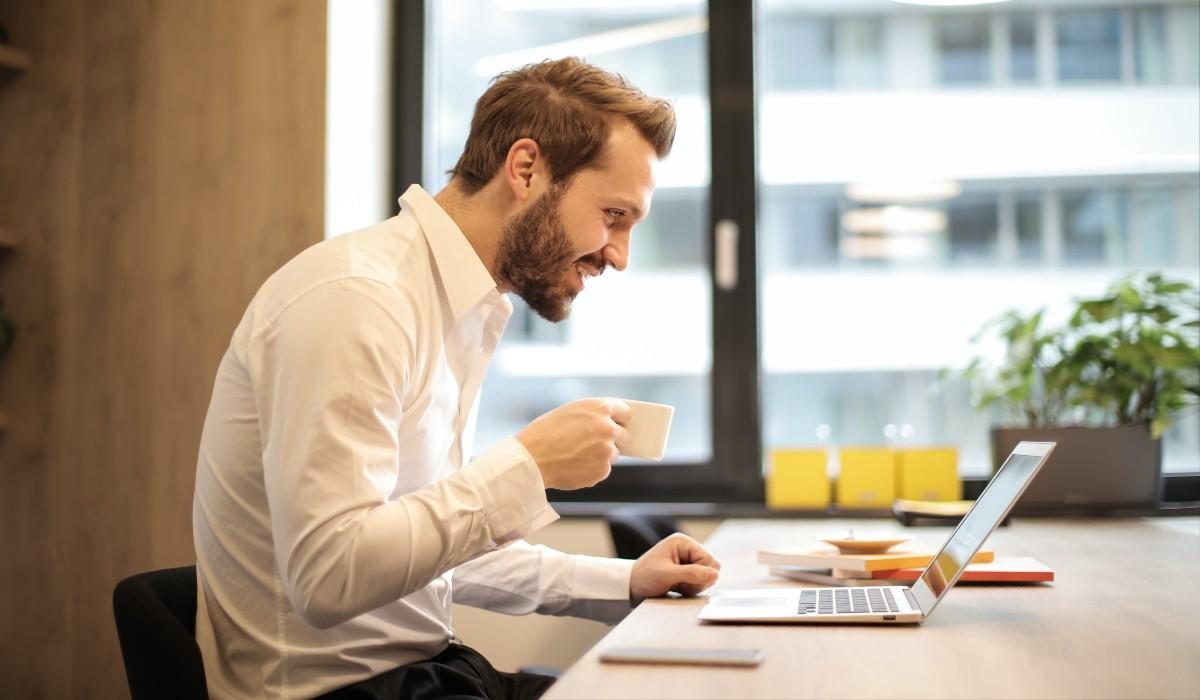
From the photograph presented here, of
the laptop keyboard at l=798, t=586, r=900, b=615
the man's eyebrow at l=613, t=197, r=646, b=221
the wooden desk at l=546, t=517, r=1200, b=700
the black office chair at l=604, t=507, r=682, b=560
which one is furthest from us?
the black office chair at l=604, t=507, r=682, b=560

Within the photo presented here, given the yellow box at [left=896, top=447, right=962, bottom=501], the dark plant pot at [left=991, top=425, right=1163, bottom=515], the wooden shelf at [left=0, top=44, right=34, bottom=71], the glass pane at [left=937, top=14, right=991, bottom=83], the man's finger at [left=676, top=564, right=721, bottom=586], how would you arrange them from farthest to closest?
the glass pane at [left=937, top=14, right=991, bottom=83] → the wooden shelf at [left=0, top=44, right=34, bottom=71] → the yellow box at [left=896, top=447, right=962, bottom=501] → the dark plant pot at [left=991, top=425, right=1163, bottom=515] → the man's finger at [left=676, top=564, right=721, bottom=586]

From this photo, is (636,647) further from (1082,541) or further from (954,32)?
(954,32)

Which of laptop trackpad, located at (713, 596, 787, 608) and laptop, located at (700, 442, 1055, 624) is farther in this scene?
laptop trackpad, located at (713, 596, 787, 608)

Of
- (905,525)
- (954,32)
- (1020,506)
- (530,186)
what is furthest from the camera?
(954,32)

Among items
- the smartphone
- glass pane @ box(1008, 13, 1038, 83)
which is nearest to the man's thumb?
the smartphone

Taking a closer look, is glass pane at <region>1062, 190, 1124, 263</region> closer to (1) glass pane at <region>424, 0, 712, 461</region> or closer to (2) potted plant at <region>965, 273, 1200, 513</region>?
(2) potted plant at <region>965, 273, 1200, 513</region>

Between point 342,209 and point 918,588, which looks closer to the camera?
point 918,588

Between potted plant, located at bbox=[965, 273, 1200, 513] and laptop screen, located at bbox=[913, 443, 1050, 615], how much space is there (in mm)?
1312

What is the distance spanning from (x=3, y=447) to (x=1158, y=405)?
2.93 m

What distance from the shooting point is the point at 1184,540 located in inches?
79.7

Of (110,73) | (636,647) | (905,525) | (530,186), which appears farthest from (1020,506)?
(110,73)

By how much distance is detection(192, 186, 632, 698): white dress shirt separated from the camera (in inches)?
42.9

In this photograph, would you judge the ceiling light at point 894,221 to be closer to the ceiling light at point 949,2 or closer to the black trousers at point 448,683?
the ceiling light at point 949,2

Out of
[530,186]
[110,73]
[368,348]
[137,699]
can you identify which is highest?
[110,73]
